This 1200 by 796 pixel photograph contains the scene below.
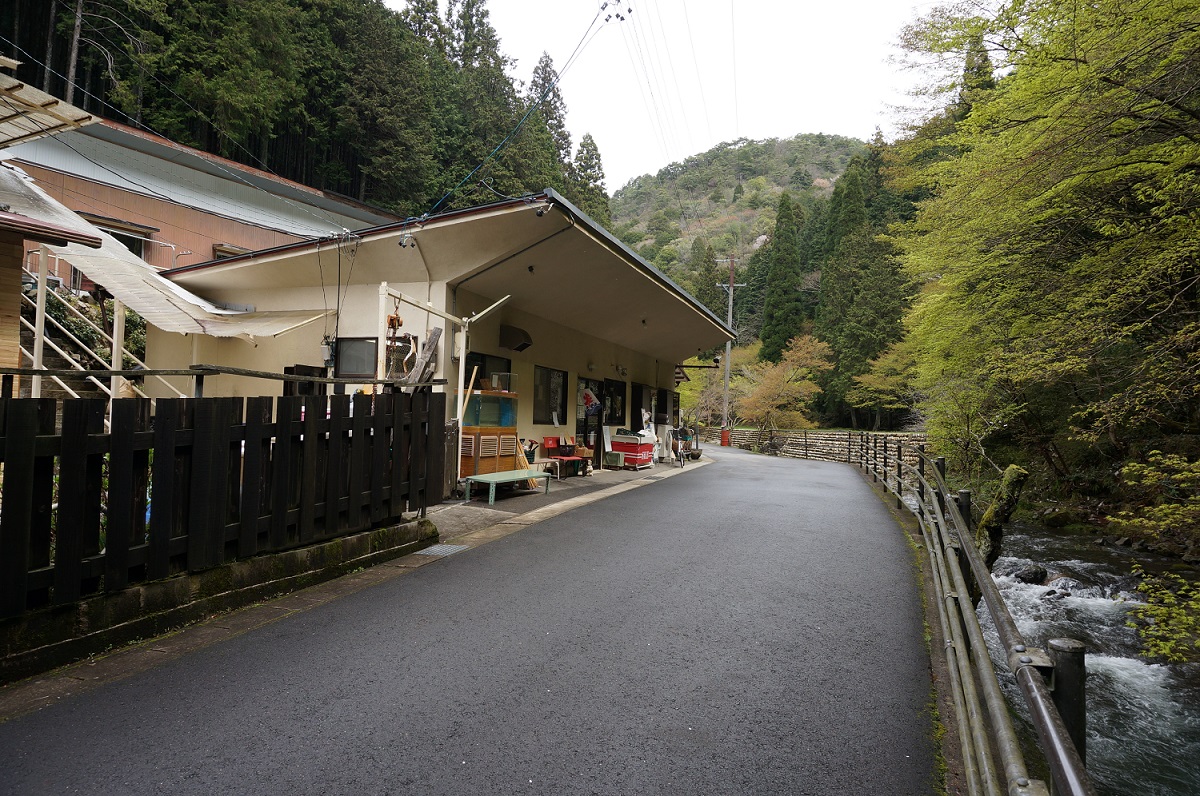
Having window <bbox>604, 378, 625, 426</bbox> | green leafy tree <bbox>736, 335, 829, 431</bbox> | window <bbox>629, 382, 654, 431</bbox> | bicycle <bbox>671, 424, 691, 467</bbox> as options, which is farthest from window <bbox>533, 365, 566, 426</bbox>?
green leafy tree <bbox>736, 335, 829, 431</bbox>

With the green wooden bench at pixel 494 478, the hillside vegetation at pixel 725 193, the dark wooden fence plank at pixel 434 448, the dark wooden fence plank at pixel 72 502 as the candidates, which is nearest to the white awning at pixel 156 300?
the green wooden bench at pixel 494 478

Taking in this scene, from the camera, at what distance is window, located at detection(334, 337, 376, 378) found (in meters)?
10.2

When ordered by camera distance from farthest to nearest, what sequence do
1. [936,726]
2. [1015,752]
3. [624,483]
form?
[624,483]
[936,726]
[1015,752]

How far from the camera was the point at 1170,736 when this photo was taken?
4.31 metres

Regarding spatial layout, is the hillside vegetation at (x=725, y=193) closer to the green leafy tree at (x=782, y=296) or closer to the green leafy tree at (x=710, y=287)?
the green leafy tree at (x=710, y=287)

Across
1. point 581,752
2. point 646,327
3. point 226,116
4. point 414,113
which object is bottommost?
point 581,752

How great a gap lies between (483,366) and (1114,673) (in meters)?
8.99

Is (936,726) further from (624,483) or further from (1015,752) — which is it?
(624,483)

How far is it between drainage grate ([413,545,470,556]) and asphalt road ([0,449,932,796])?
1.75ft

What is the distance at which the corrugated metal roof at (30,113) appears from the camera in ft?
17.1

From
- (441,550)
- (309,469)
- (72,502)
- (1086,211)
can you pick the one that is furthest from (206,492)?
(1086,211)

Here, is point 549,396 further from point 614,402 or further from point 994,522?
point 994,522

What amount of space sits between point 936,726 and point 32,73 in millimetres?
30153

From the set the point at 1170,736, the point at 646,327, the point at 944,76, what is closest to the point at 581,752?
the point at 1170,736
